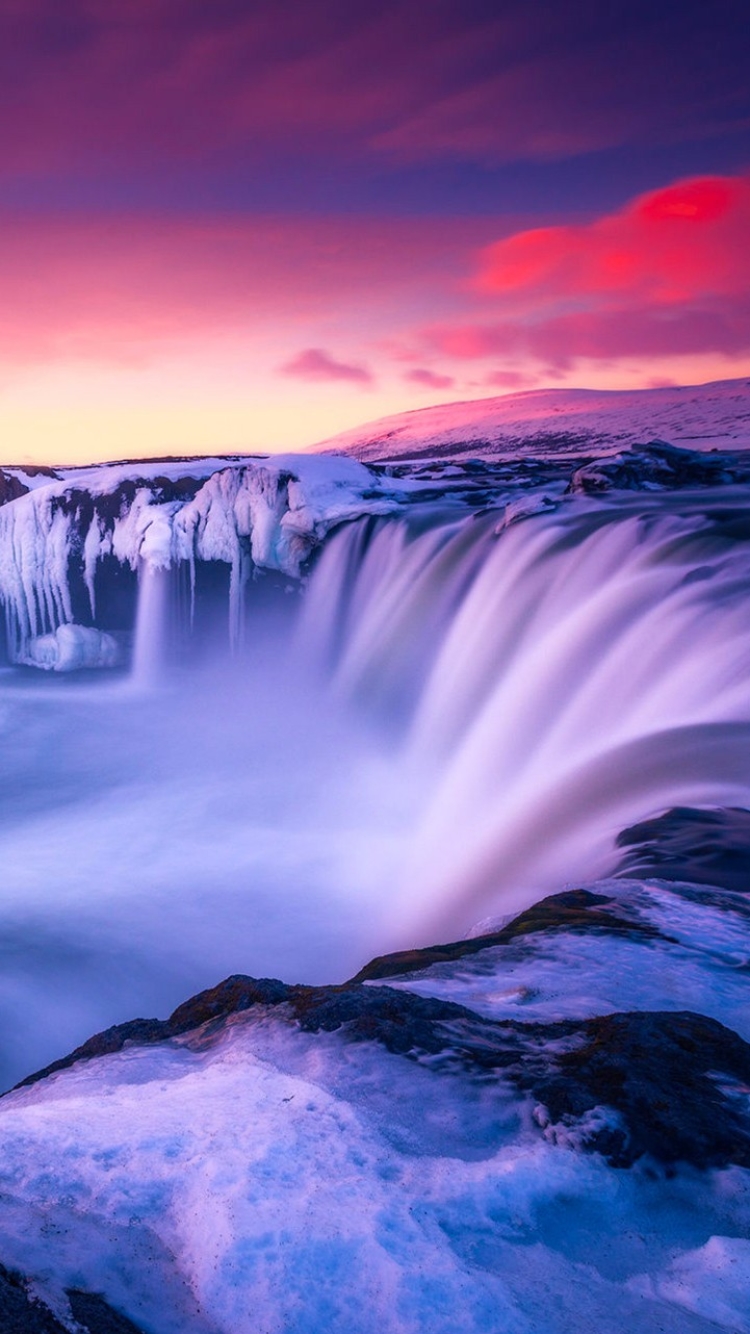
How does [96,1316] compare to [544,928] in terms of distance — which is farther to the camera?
[544,928]

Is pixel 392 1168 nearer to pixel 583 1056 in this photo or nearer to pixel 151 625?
pixel 583 1056

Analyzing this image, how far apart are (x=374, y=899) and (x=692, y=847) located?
13.2ft

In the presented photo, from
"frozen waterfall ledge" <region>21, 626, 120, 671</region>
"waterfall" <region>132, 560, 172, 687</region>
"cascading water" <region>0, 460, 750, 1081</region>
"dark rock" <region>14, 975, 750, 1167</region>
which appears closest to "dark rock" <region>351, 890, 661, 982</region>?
"dark rock" <region>14, 975, 750, 1167</region>

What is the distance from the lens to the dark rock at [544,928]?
320 cm

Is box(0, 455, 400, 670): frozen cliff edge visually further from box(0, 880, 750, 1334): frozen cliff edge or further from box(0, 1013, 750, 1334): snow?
box(0, 1013, 750, 1334): snow

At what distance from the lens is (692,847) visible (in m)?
4.15

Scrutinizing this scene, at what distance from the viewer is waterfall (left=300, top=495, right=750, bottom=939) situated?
18.4ft

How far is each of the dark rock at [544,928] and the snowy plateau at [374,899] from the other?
0.09 feet

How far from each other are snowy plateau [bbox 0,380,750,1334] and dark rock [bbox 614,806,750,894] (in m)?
0.03

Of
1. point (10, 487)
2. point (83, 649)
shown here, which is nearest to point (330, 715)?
point (83, 649)

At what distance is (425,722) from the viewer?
36.8ft

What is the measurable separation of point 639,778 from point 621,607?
369 centimetres

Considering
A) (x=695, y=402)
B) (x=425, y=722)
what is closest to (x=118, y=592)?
(x=425, y=722)

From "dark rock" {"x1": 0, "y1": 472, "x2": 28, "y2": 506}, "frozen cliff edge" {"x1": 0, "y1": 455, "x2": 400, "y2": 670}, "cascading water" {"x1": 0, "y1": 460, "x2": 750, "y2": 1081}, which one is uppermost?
"dark rock" {"x1": 0, "y1": 472, "x2": 28, "y2": 506}
